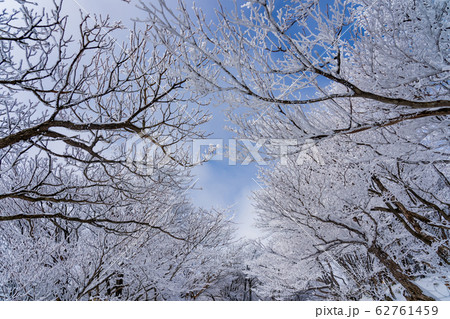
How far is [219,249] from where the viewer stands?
11.6m

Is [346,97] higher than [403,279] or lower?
higher

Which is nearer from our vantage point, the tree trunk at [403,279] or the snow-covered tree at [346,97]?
the snow-covered tree at [346,97]

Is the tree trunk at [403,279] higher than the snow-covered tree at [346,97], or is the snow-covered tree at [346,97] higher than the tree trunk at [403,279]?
the snow-covered tree at [346,97]

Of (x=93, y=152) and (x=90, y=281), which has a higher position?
(x=93, y=152)

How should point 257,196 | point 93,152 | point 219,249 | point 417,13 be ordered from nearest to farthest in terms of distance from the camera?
point 417,13 < point 93,152 < point 257,196 < point 219,249

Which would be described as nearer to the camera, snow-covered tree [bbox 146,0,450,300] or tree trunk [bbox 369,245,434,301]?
snow-covered tree [bbox 146,0,450,300]

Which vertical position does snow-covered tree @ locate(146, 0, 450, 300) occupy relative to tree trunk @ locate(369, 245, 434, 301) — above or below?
above

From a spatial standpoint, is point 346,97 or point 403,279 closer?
point 346,97

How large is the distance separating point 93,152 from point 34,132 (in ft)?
2.50

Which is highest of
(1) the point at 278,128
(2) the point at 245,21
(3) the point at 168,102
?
(3) the point at 168,102

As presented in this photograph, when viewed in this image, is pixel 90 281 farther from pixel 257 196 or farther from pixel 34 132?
pixel 257 196

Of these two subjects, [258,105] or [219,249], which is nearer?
[258,105]

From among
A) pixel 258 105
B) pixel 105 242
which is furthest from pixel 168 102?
pixel 105 242

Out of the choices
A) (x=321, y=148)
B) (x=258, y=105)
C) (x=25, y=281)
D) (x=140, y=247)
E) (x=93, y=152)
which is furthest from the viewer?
(x=140, y=247)
